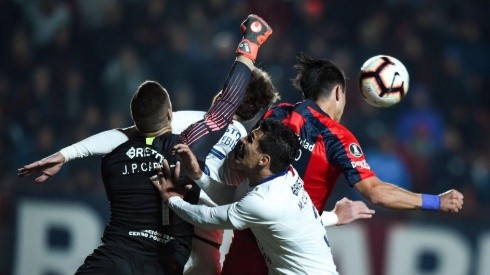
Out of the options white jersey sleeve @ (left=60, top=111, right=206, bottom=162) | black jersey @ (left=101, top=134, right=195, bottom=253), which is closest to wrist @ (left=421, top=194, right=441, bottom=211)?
black jersey @ (left=101, top=134, right=195, bottom=253)

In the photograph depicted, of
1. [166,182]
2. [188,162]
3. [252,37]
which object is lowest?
[166,182]

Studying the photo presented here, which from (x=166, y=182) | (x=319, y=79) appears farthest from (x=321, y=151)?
(x=166, y=182)

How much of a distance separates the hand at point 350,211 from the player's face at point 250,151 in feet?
3.47

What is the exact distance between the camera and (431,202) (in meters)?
4.88

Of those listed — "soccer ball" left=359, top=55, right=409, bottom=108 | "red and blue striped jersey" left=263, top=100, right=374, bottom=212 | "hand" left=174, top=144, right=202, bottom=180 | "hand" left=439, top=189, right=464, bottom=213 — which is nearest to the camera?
"hand" left=174, top=144, right=202, bottom=180

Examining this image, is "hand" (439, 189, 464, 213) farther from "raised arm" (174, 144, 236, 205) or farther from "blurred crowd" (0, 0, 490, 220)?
"blurred crowd" (0, 0, 490, 220)

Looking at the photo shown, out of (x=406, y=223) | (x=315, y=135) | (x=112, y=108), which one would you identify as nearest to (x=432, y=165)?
(x=406, y=223)

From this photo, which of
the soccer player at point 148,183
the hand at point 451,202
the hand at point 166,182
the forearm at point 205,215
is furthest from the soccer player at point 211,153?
the hand at point 451,202

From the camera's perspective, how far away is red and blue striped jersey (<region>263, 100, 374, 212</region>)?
497 cm

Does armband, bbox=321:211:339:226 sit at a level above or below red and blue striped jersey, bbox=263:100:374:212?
below

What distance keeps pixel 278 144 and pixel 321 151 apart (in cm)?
52

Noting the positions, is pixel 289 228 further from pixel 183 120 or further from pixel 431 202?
pixel 183 120

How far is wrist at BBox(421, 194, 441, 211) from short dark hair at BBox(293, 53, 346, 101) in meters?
0.82

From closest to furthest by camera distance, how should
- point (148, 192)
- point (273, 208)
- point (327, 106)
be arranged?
point (273, 208) < point (148, 192) < point (327, 106)
